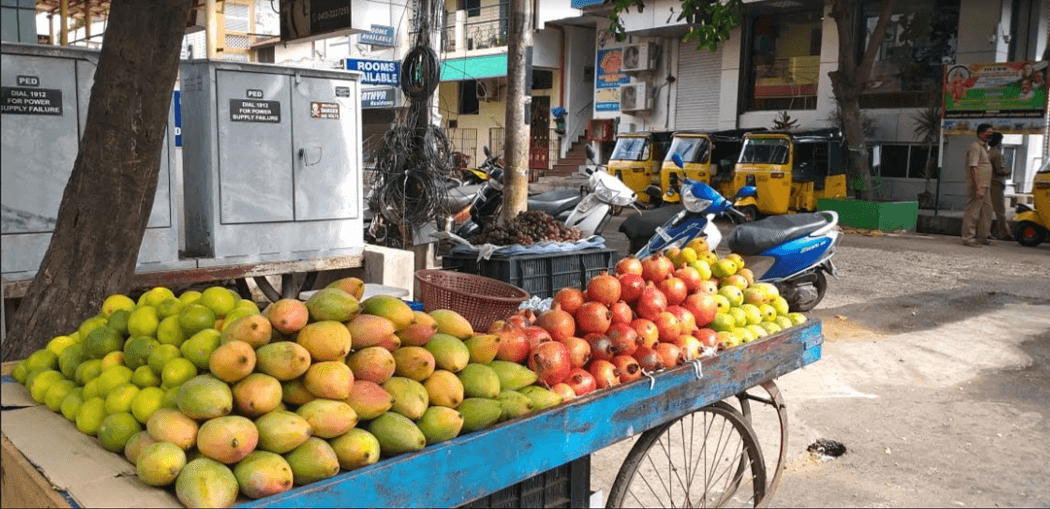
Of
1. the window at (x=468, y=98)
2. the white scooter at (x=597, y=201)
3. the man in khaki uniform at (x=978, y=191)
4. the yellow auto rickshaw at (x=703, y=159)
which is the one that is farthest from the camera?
the window at (x=468, y=98)

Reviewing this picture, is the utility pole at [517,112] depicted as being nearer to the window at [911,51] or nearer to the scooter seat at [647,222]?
the scooter seat at [647,222]

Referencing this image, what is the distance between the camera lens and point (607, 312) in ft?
10.3

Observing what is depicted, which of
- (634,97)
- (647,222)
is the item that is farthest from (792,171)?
(634,97)

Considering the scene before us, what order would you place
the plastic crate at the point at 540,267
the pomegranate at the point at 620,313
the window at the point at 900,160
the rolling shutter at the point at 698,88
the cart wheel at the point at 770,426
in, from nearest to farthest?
the pomegranate at the point at 620,313 → the cart wheel at the point at 770,426 → the plastic crate at the point at 540,267 → the window at the point at 900,160 → the rolling shutter at the point at 698,88

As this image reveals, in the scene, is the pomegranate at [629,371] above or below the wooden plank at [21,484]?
above

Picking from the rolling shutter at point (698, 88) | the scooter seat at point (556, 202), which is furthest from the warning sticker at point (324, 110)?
the rolling shutter at point (698, 88)

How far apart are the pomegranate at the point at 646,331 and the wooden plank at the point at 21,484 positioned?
1914 mm

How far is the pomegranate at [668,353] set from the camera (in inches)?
117

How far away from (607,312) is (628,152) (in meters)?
17.9

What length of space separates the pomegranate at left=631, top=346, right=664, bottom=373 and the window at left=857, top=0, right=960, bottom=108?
61.2ft

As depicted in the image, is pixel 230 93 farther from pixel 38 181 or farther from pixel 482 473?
pixel 482 473

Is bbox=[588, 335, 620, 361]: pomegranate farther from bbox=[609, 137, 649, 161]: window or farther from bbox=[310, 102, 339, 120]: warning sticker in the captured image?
bbox=[609, 137, 649, 161]: window

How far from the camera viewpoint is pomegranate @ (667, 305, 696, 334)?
10.7ft

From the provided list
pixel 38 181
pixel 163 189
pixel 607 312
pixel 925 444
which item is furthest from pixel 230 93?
pixel 925 444
